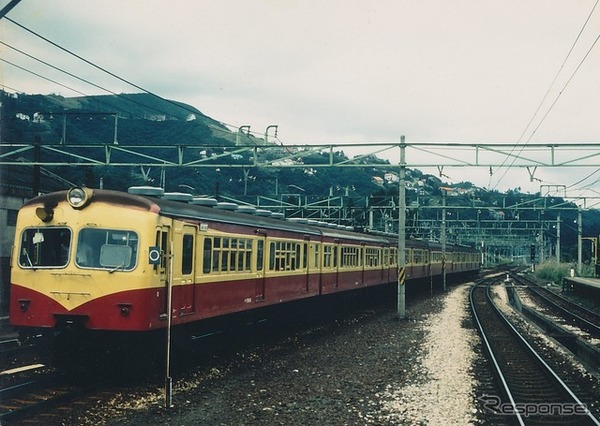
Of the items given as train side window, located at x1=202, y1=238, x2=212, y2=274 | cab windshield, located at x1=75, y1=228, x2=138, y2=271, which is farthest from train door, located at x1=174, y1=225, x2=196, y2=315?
cab windshield, located at x1=75, y1=228, x2=138, y2=271

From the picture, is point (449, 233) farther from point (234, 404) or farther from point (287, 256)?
point (234, 404)

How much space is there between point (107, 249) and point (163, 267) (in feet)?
3.33

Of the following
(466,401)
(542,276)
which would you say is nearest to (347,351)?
(466,401)

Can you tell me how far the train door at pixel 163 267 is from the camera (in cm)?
1149

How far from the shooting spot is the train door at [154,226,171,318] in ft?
37.7

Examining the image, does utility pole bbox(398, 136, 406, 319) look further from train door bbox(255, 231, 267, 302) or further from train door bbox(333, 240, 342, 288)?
train door bbox(255, 231, 267, 302)

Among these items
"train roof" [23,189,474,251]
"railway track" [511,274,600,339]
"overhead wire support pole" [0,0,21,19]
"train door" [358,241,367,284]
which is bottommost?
"railway track" [511,274,600,339]

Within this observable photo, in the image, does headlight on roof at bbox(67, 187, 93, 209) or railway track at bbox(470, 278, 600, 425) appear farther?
headlight on roof at bbox(67, 187, 93, 209)

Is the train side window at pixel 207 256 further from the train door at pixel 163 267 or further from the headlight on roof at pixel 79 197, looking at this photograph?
the headlight on roof at pixel 79 197

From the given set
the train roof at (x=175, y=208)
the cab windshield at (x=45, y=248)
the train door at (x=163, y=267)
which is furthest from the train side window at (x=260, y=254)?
the cab windshield at (x=45, y=248)

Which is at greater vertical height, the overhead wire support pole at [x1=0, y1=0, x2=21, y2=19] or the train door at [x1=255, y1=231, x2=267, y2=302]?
the overhead wire support pole at [x1=0, y1=0, x2=21, y2=19]

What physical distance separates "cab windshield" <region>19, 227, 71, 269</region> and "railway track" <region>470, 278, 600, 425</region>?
7.30m

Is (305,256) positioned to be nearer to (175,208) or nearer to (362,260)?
(362,260)

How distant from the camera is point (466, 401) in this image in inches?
434
